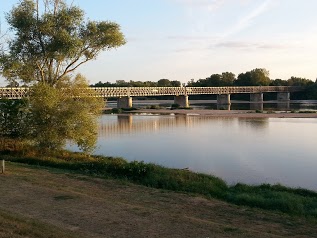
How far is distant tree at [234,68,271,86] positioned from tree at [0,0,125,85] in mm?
152728

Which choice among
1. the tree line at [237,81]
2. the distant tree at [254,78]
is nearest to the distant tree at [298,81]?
the tree line at [237,81]

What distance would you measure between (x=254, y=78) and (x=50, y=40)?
516 feet

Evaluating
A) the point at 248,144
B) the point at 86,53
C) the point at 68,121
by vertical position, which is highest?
the point at 86,53

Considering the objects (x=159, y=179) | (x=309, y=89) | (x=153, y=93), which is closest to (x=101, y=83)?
(x=153, y=93)

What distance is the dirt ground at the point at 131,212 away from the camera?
31.2ft

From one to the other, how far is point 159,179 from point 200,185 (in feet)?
5.59

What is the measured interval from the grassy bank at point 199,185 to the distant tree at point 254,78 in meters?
159

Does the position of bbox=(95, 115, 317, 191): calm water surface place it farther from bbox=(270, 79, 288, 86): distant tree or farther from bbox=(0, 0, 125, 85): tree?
bbox=(270, 79, 288, 86): distant tree

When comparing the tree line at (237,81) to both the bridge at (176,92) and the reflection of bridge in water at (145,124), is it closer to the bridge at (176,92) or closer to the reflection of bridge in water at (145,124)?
the bridge at (176,92)

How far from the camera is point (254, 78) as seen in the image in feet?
575

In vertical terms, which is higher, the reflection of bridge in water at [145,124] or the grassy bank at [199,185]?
the grassy bank at [199,185]

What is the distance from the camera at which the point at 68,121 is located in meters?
22.8

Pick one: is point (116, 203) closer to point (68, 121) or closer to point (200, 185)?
point (200, 185)

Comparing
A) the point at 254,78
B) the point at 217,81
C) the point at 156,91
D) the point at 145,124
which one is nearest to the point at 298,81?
the point at 254,78
